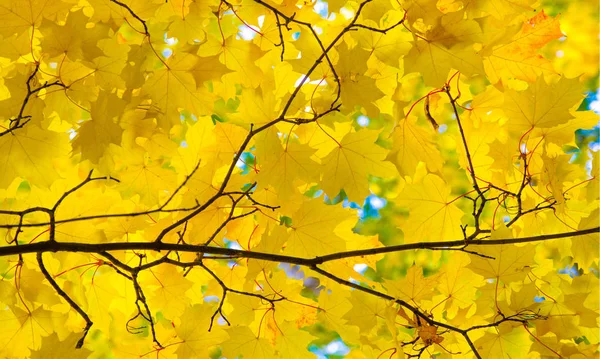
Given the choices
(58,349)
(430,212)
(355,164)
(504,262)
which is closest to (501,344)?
(504,262)

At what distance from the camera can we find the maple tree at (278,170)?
36.4 inches

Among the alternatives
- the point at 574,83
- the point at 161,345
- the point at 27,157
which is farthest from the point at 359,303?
the point at 27,157

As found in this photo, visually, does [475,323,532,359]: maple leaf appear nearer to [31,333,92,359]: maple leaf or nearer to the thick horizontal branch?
the thick horizontal branch

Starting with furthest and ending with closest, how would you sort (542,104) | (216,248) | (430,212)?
(430,212), (542,104), (216,248)

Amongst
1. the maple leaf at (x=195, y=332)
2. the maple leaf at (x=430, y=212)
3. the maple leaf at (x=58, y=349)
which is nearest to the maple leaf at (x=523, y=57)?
the maple leaf at (x=430, y=212)

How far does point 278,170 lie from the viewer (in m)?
0.99

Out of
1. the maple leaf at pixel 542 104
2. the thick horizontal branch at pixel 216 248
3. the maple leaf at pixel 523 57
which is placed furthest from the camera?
the maple leaf at pixel 523 57

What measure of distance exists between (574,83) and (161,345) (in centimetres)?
98

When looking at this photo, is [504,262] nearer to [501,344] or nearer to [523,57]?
[501,344]

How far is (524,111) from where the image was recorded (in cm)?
100

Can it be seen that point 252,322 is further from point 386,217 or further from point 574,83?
point 386,217

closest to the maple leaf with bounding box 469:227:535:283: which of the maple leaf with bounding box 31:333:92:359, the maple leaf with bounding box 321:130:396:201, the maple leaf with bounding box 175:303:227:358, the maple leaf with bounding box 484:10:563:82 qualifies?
the maple leaf with bounding box 321:130:396:201

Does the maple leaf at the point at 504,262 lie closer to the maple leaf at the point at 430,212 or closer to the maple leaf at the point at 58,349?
the maple leaf at the point at 430,212

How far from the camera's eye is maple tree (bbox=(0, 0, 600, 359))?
3.03 feet
